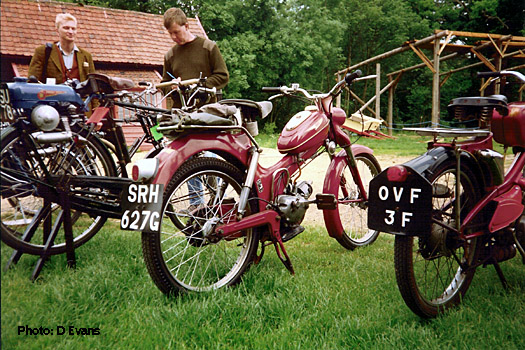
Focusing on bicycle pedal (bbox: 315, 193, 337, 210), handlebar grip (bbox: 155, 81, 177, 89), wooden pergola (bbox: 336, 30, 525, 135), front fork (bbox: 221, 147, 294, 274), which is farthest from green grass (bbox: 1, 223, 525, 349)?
wooden pergola (bbox: 336, 30, 525, 135)

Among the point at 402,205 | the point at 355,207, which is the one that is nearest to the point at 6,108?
the point at 402,205

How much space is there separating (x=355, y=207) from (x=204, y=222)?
1.23 m

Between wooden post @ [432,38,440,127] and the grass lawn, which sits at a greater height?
wooden post @ [432,38,440,127]

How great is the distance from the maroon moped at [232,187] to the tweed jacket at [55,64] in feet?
1.18

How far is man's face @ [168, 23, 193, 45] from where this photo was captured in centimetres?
192

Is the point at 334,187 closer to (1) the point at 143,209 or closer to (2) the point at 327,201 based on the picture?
(2) the point at 327,201

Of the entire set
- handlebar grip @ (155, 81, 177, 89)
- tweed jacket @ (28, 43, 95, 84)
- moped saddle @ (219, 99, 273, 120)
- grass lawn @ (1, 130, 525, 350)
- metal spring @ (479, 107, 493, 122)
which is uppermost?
tweed jacket @ (28, 43, 95, 84)

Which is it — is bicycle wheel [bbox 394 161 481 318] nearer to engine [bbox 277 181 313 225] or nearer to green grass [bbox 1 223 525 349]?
green grass [bbox 1 223 525 349]

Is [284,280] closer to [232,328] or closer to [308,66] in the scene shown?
[232,328]

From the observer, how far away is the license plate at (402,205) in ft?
4.94

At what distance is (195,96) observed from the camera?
242 centimetres

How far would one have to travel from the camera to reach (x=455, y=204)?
1.70m

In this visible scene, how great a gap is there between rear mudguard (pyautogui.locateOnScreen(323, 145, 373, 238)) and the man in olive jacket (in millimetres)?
1418

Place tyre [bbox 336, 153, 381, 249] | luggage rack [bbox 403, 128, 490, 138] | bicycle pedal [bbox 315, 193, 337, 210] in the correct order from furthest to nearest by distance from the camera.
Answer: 1. tyre [bbox 336, 153, 381, 249]
2. bicycle pedal [bbox 315, 193, 337, 210]
3. luggage rack [bbox 403, 128, 490, 138]
